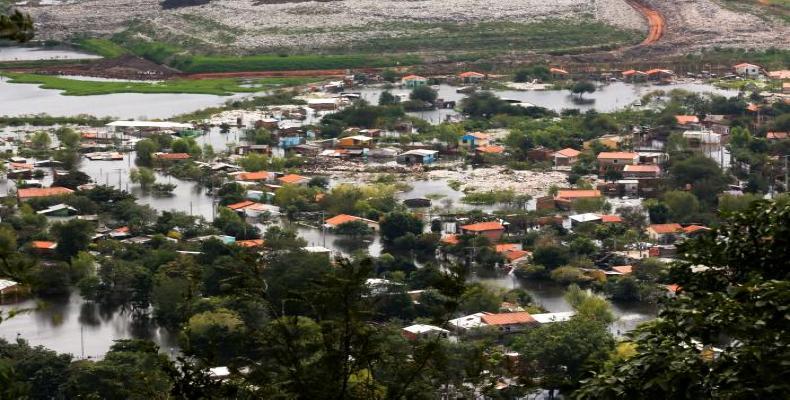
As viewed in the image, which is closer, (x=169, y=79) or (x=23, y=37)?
(x=23, y=37)

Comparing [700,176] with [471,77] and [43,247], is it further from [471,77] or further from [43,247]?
[471,77]

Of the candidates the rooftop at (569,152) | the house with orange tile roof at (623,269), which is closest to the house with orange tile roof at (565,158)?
the rooftop at (569,152)

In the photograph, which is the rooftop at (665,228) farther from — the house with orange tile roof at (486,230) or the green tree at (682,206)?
the house with orange tile roof at (486,230)

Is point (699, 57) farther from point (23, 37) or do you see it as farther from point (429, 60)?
point (23, 37)

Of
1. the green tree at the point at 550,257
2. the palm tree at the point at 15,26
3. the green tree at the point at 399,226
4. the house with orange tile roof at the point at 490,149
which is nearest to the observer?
the palm tree at the point at 15,26

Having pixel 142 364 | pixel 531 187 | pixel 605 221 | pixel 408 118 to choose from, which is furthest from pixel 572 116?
pixel 142 364

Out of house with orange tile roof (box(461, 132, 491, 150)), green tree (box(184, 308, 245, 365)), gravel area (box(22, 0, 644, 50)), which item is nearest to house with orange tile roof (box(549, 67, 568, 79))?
gravel area (box(22, 0, 644, 50))
